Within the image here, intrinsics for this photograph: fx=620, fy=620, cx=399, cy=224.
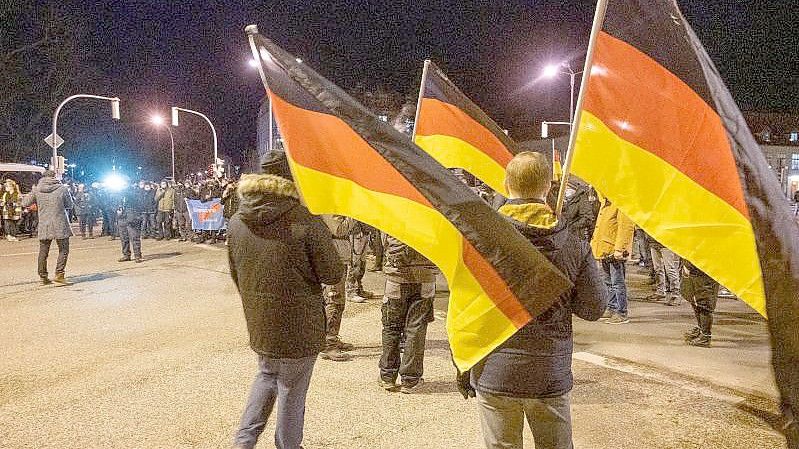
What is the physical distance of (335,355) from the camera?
6.57m

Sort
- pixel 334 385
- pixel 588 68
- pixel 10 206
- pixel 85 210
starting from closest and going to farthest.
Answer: pixel 588 68
pixel 334 385
pixel 10 206
pixel 85 210

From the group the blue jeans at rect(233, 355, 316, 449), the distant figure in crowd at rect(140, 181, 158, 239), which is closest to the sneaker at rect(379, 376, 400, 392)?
the blue jeans at rect(233, 355, 316, 449)

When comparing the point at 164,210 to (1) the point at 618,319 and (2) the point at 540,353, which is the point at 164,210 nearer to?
(1) the point at 618,319

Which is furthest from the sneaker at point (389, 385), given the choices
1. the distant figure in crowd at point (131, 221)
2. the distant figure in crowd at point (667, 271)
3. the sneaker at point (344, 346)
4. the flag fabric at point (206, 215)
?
the flag fabric at point (206, 215)

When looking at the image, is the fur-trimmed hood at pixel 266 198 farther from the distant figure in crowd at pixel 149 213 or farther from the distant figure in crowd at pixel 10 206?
the distant figure in crowd at pixel 10 206

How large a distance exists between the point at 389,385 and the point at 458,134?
97.1 inches

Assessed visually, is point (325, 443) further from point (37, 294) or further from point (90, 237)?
point (90, 237)

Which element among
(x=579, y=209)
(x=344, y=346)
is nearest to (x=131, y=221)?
(x=344, y=346)

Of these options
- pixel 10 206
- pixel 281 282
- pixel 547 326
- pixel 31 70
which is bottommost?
pixel 547 326

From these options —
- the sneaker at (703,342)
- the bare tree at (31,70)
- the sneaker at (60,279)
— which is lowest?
the sneaker at (703,342)

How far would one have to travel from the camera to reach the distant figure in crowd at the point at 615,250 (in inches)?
333

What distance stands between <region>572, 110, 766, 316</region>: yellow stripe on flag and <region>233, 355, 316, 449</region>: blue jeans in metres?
1.95

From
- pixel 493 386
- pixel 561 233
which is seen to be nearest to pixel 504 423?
pixel 493 386

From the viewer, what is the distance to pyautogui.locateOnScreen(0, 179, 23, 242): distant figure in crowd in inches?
888
